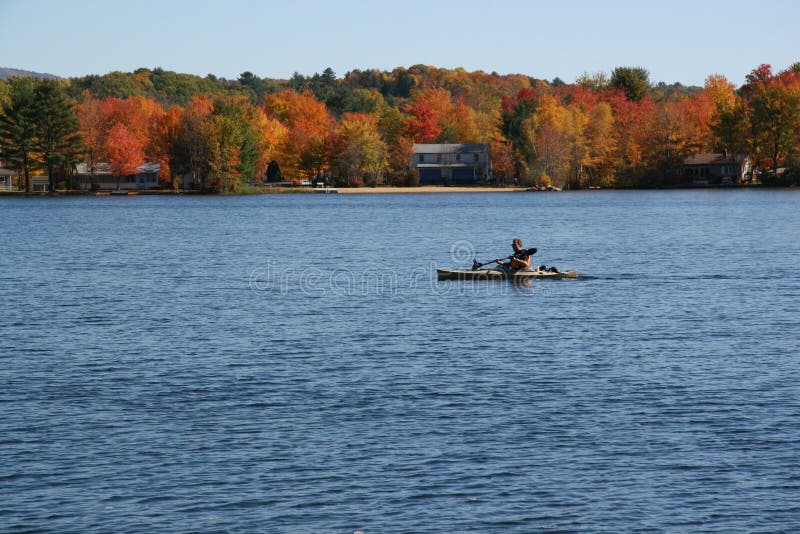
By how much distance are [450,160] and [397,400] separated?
171864mm

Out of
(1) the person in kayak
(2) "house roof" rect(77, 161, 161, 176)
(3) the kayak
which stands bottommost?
(3) the kayak

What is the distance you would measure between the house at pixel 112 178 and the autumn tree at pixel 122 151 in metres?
2.67

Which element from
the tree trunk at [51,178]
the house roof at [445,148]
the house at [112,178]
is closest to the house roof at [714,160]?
the house roof at [445,148]

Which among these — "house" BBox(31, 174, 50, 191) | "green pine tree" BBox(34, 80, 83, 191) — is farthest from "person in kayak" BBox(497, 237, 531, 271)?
"house" BBox(31, 174, 50, 191)

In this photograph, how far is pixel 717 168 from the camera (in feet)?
600

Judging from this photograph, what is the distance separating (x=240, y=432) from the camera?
24.4m

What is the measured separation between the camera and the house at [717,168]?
181m

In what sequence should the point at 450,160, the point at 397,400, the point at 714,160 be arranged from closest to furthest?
1. the point at 397,400
2. the point at 714,160
3. the point at 450,160

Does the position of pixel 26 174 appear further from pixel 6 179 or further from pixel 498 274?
pixel 498 274

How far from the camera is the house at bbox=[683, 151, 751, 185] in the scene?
181375 millimetres

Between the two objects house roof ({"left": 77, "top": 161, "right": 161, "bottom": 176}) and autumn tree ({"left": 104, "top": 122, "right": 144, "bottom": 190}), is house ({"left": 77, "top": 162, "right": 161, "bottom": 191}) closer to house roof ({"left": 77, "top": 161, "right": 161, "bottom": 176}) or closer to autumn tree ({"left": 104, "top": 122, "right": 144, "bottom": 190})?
house roof ({"left": 77, "top": 161, "right": 161, "bottom": 176})

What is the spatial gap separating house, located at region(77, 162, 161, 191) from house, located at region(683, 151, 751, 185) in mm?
94240

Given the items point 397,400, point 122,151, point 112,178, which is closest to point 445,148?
point 122,151

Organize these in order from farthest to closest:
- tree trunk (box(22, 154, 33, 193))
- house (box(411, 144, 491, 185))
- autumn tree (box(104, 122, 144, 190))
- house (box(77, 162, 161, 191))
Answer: house (box(411, 144, 491, 185)), house (box(77, 162, 161, 191)), autumn tree (box(104, 122, 144, 190)), tree trunk (box(22, 154, 33, 193))
